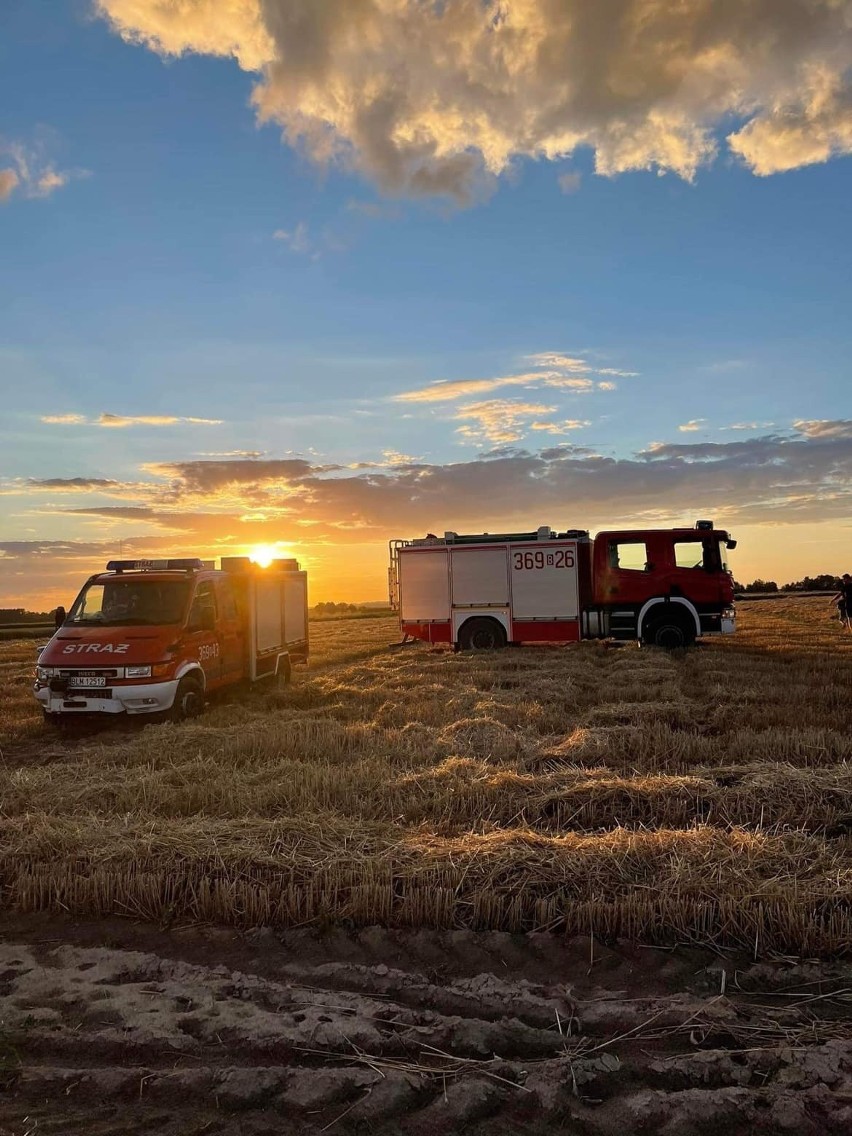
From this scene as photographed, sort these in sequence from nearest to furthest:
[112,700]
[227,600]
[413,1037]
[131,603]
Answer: [413,1037] < [112,700] < [131,603] < [227,600]

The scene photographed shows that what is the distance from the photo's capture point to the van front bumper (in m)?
11.4

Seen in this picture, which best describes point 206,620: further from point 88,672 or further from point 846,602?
point 846,602

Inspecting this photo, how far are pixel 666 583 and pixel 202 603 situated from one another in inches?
448

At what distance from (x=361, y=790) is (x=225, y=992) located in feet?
10.4

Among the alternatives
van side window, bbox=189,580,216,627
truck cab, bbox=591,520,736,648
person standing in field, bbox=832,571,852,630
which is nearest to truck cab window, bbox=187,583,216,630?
van side window, bbox=189,580,216,627

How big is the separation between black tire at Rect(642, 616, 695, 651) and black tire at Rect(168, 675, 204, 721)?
37.0 feet

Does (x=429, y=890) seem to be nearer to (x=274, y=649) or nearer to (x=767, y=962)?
(x=767, y=962)

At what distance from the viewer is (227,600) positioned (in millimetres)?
14438

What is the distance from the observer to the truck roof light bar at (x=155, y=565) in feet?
44.2

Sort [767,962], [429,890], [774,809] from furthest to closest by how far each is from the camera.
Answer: [774,809]
[429,890]
[767,962]

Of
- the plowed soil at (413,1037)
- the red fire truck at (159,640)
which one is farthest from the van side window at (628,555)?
the plowed soil at (413,1037)

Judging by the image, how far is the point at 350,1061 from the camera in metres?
3.41

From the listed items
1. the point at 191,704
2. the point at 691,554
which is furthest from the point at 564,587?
the point at 191,704

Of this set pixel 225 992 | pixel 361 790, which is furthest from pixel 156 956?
pixel 361 790
